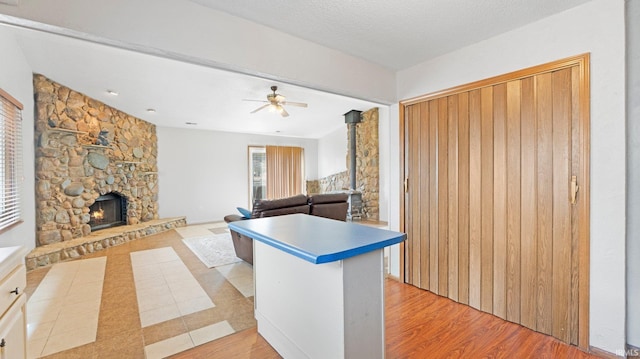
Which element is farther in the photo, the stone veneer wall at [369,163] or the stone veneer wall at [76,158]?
the stone veneer wall at [369,163]

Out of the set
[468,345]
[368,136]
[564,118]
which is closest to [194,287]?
[468,345]

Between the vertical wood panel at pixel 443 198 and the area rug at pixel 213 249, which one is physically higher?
the vertical wood panel at pixel 443 198

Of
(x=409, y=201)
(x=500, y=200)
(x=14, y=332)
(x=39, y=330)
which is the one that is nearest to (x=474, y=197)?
(x=500, y=200)

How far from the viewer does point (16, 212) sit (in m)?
3.23

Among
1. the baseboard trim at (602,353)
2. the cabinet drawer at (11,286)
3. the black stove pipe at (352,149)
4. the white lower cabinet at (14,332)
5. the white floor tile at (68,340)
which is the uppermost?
the black stove pipe at (352,149)

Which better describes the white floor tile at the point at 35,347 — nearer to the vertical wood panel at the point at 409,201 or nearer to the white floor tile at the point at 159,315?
the white floor tile at the point at 159,315

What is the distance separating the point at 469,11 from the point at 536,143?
3.56ft

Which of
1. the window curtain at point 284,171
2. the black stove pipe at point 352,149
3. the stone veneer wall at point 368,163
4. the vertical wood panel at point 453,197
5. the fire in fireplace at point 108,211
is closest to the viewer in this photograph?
the vertical wood panel at point 453,197

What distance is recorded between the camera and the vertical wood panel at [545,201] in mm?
1984

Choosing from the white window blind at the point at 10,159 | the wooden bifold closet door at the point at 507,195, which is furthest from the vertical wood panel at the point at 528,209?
the white window blind at the point at 10,159

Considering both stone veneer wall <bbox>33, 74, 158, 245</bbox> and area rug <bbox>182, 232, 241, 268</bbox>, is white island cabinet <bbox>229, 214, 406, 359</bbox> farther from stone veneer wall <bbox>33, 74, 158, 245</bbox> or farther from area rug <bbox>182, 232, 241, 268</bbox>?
stone veneer wall <bbox>33, 74, 158, 245</bbox>

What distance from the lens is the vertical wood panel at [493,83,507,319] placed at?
2221mm

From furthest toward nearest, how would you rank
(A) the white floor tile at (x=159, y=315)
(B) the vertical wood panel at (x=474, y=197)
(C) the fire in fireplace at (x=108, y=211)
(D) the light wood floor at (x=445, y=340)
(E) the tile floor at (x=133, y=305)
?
(C) the fire in fireplace at (x=108, y=211)
(B) the vertical wood panel at (x=474, y=197)
(A) the white floor tile at (x=159, y=315)
(E) the tile floor at (x=133, y=305)
(D) the light wood floor at (x=445, y=340)

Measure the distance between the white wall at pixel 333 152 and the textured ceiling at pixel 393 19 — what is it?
5.14m
